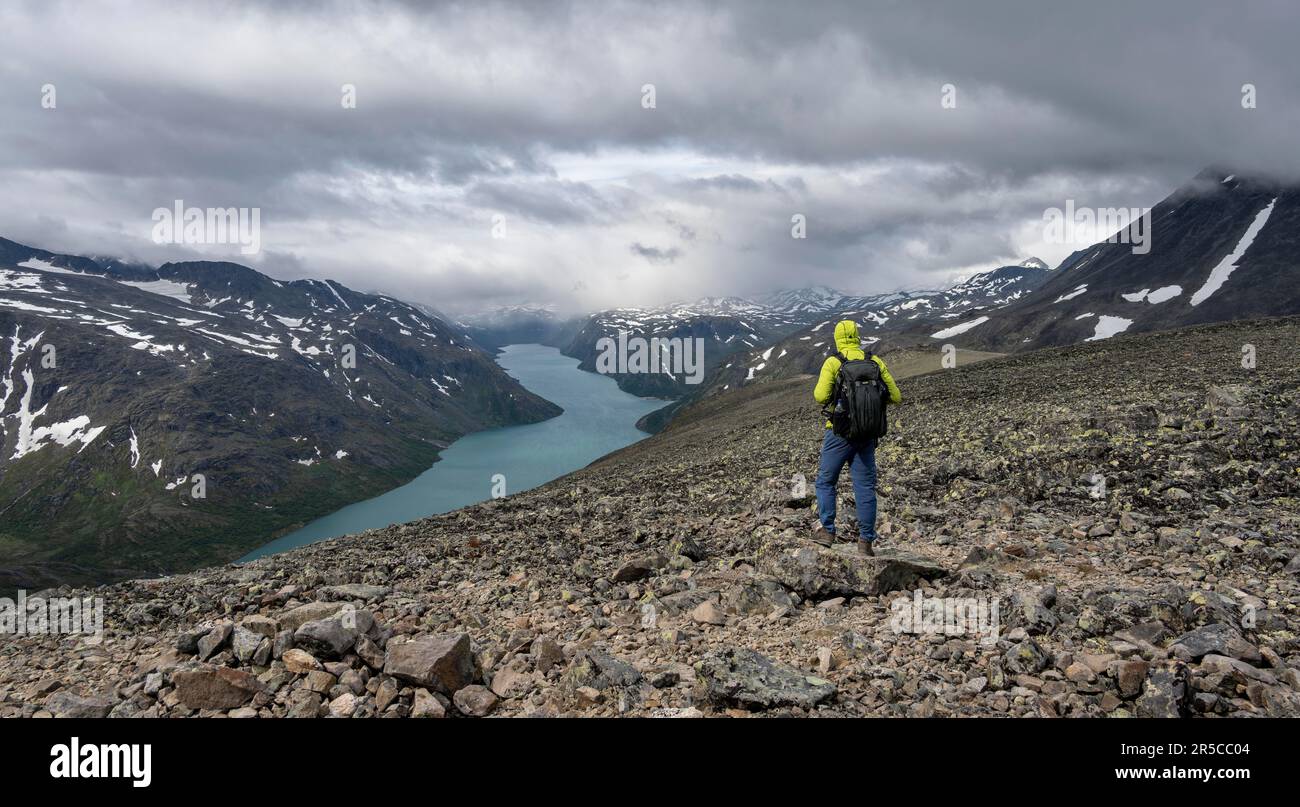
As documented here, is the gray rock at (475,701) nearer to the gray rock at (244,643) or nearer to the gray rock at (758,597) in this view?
the gray rock at (244,643)

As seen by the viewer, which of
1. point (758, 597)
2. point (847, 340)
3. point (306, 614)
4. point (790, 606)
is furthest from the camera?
point (847, 340)

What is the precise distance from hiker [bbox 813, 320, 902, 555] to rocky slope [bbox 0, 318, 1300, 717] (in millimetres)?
1111

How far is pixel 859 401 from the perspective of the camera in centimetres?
1025

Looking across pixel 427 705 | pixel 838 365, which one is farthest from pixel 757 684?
pixel 838 365

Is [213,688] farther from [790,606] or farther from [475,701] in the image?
[790,606]

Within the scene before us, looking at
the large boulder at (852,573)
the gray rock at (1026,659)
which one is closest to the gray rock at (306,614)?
the large boulder at (852,573)

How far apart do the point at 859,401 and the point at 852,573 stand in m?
2.79

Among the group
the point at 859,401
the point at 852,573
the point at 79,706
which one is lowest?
the point at 79,706

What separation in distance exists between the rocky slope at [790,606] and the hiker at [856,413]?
111cm

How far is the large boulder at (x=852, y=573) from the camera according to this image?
905 cm

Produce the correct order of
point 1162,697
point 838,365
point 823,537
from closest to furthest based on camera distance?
point 1162,697 < point 838,365 < point 823,537

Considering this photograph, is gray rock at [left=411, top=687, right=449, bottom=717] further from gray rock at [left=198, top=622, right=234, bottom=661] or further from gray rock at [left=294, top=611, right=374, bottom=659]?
gray rock at [left=198, top=622, right=234, bottom=661]
